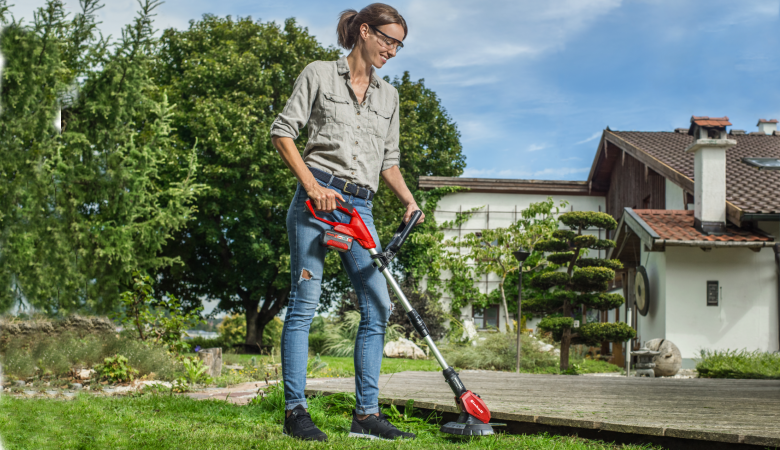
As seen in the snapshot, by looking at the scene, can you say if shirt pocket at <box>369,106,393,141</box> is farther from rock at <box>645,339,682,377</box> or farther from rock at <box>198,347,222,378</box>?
rock at <box>645,339,682,377</box>

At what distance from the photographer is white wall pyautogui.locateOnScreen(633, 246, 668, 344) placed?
11.0m

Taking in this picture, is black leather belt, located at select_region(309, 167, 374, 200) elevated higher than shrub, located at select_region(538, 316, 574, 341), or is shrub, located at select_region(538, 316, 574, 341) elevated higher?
black leather belt, located at select_region(309, 167, 374, 200)

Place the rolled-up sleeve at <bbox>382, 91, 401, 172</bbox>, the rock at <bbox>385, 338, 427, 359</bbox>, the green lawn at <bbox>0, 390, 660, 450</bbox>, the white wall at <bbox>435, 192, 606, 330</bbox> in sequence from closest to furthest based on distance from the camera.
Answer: the green lawn at <bbox>0, 390, 660, 450</bbox> < the rolled-up sleeve at <bbox>382, 91, 401, 172</bbox> < the rock at <bbox>385, 338, 427, 359</bbox> < the white wall at <bbox>435, 192, 606, 330</bbox>

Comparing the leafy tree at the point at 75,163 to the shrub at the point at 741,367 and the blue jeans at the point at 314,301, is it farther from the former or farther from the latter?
the shrub at the point at 741,367

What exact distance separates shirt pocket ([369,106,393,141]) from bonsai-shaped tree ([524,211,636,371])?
25.1 ft

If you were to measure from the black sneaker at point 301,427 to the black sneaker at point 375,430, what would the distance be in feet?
0.62

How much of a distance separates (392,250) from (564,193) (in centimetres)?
1863

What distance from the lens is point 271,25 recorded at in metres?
19.4

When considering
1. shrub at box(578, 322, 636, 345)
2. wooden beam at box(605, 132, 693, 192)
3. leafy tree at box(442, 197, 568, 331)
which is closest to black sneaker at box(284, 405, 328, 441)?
shrub at box(578, 322, 636, 345)

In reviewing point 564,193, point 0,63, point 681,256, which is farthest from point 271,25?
point 681,256

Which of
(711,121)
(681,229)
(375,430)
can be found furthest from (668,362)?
(375,430)

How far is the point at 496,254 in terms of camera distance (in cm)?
1702

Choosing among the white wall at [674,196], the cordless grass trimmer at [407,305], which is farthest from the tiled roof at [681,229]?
the cordless grass trimmer at [407,305]

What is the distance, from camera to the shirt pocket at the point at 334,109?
115 inches
